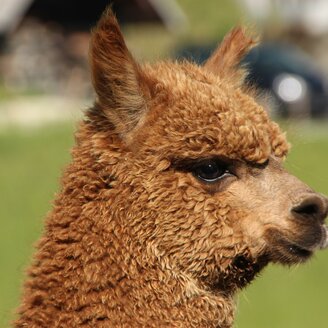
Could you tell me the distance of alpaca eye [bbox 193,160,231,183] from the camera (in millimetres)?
4188

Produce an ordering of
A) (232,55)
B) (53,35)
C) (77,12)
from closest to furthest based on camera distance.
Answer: (232,55) < (53,35) < (77,12)

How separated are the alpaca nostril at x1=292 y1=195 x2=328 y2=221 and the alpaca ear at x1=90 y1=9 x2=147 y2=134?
0.76 meters

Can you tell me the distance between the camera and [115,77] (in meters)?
4.21

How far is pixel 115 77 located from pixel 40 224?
1460 millimetres

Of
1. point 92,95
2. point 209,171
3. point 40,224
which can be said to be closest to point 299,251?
point 209,171

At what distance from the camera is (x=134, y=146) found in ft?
13.9

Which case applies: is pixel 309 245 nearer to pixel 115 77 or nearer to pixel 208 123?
pixel 208 123

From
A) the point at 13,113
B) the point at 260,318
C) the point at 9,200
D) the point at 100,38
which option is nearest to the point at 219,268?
the point at 100,38

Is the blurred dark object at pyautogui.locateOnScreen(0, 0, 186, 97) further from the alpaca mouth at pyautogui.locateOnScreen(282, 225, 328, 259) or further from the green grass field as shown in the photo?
the alpaca mouth at pyautogui.locateOnScreen(282, 225, 328, 259)

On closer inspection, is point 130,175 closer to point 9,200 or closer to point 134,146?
point 134,146

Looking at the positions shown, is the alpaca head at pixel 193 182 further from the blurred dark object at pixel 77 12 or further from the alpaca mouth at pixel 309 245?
the blurred dark object at pixel 77 12

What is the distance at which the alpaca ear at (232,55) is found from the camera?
485 cm

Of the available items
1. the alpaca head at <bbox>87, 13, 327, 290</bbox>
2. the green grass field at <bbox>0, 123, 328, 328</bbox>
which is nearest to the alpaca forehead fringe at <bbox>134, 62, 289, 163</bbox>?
the alpaca head at <bbox>87, 13, 327, 290</bbox>

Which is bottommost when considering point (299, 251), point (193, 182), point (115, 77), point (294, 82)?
point (299, 251)
